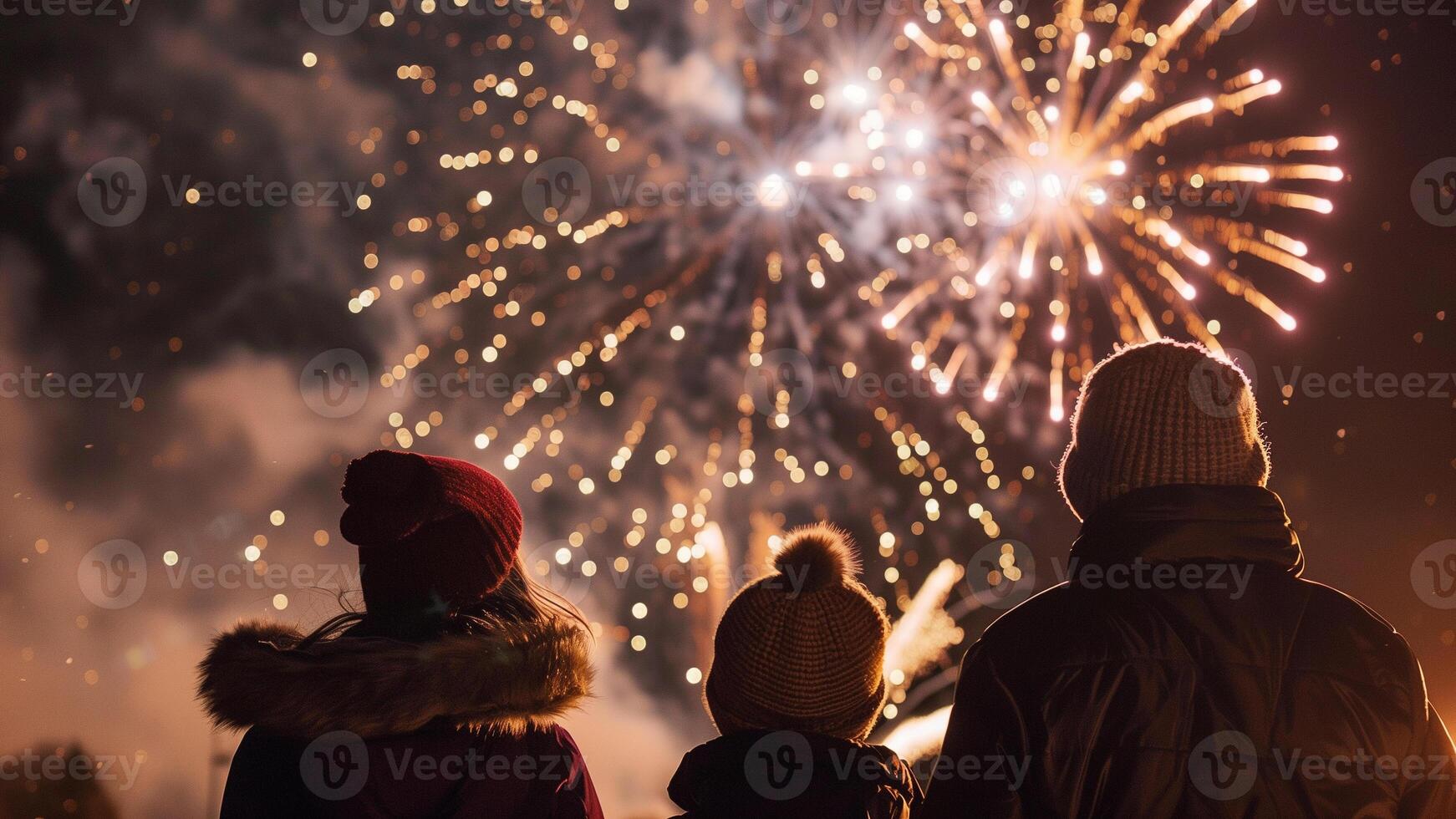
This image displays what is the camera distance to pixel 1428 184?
11141 millimetres

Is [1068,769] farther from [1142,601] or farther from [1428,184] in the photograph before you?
[1428,184]

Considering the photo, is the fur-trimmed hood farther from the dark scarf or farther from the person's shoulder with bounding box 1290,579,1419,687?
the person's shoulder with bounding box 1290,579,1419,687

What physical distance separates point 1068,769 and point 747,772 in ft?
2.33

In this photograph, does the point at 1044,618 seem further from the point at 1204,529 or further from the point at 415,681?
the point at 415,681

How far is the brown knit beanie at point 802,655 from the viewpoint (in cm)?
257

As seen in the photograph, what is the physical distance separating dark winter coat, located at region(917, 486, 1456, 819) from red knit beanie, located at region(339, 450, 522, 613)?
1.11 meters

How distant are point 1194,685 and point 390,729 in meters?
1.63

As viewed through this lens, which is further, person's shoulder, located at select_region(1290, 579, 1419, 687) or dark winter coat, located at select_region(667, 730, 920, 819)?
dark winter coat, located at select_region(667, 730, 920, 819)

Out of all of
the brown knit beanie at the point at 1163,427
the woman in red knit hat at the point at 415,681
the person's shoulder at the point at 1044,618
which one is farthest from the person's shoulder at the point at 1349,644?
the woman in red knit hat at the point at 415,681

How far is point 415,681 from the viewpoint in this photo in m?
2.26

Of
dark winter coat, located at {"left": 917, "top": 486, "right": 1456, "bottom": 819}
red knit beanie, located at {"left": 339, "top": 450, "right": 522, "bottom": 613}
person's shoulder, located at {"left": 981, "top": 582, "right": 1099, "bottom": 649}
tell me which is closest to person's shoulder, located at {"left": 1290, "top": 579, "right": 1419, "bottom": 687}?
dark winter coat, located at {"left": 917, "top": 486, "right": 1456, "bottom": 819}

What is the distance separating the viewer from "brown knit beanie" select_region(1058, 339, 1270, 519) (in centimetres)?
227

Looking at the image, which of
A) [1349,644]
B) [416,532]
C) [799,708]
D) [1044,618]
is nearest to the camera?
[1349,644]

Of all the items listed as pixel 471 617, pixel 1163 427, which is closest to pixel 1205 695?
pixel 1163 427
